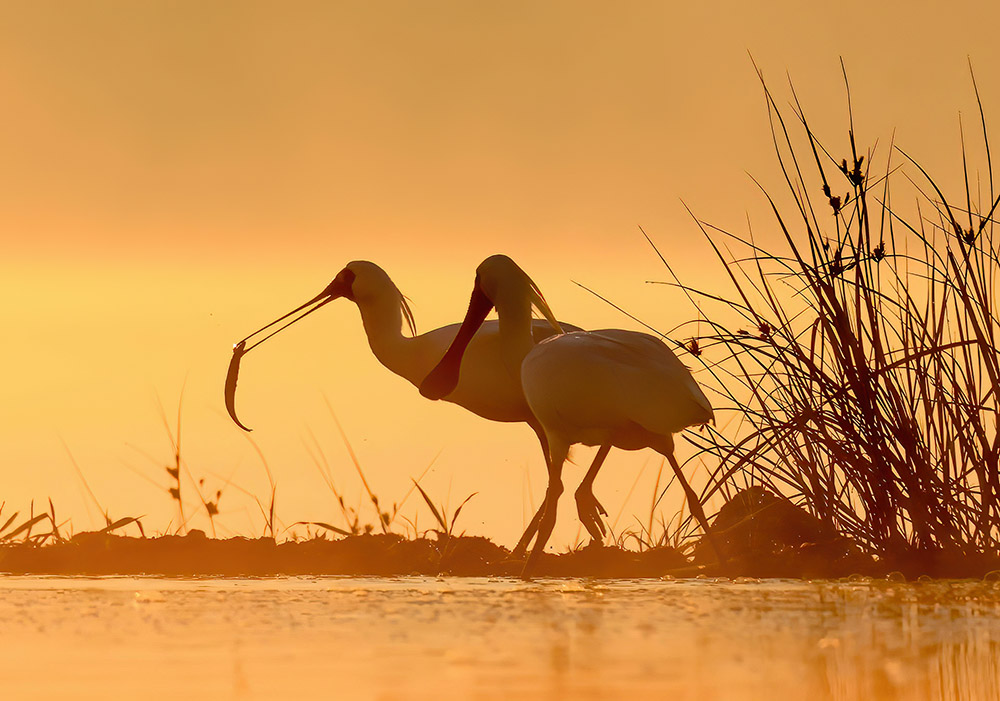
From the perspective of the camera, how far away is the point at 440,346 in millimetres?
9555

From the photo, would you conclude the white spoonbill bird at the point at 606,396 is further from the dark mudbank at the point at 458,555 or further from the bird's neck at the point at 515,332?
the bird's neck at the point at 515,332

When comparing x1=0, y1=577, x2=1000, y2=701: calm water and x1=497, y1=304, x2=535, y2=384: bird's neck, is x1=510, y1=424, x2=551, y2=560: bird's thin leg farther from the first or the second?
x1=0, y1=577, x2=1000, y2=701: calm water

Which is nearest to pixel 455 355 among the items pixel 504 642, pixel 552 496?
pixel 552 496

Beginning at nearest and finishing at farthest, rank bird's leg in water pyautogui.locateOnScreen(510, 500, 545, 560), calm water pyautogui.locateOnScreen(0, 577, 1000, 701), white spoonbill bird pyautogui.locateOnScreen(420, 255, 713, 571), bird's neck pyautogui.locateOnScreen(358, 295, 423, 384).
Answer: calm water pyautogui.locateOnScreen(0, 577, 1000, 701) → white spoonbill bird pyautogui.locateOnScreen(420, 255, 713, 571) → bird's leg in water pyautogui.locateOnScreen(510, 500, 545, 560) → bird's neck pyautogui.locateOnScreen(358, 295, 423, 384)

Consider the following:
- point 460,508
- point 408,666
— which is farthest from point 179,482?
point 408,666

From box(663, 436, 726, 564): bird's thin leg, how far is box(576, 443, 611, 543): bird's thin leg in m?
0.75

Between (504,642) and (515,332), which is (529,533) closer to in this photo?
(515,332)

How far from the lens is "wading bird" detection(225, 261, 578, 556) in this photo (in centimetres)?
816

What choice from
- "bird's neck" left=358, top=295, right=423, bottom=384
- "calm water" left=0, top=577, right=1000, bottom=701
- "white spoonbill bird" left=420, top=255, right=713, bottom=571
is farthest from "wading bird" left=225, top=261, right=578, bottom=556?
"calm water" left=0, top=577, right=1000, bottom=701

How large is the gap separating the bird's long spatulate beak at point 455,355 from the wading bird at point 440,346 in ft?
0.13

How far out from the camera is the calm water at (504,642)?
2809mm

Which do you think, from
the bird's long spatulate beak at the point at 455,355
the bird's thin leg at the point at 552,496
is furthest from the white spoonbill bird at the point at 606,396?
the bird's long spatulate beak at the point at 455,355

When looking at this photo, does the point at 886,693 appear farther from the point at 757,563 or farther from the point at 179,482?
the point at 179,482

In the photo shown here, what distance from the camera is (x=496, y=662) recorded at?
10.4ft
